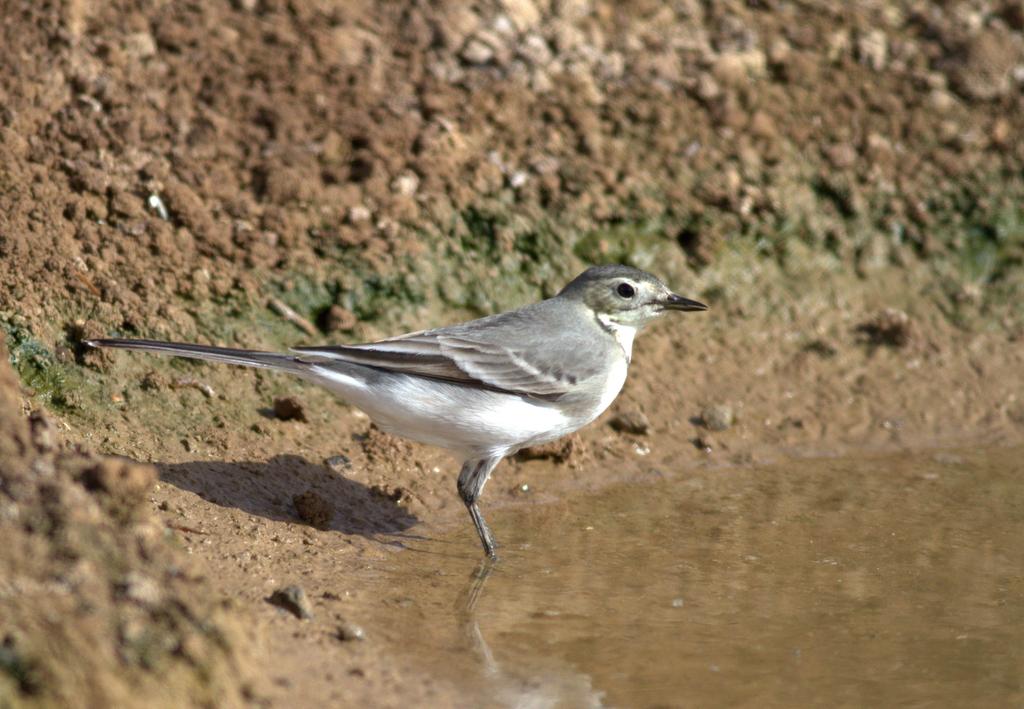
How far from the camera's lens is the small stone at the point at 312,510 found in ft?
21.4

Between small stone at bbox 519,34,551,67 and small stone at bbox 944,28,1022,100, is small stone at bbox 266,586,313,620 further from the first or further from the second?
small stone at bbox 944,28,1022,100

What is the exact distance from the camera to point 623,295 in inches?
283

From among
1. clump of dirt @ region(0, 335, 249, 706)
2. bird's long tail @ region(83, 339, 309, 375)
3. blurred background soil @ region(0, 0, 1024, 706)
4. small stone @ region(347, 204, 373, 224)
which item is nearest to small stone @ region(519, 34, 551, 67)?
blurred background soil @ region(0, 0, 1024, 706)

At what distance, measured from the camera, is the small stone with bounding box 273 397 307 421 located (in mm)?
7230

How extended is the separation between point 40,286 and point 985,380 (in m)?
6.47

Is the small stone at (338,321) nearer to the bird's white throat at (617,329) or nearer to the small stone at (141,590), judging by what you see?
the bird's white throat at (617,329)

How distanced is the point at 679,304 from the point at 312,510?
8.10 feet

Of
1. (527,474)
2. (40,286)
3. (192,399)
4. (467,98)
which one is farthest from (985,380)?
(40,286)

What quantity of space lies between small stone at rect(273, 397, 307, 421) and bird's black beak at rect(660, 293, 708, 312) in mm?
2278

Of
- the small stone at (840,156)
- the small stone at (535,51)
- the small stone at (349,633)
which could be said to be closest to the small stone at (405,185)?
the small stone at (535,51)

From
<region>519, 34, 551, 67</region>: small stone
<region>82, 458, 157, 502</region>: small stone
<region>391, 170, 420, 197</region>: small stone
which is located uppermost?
<region>519, 34, 551, 67</region>: small stone

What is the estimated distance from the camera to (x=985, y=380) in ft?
28.9

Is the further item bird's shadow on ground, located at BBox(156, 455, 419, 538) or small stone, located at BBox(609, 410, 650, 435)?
small stone, located at BBox(609, 410, 650, 435)

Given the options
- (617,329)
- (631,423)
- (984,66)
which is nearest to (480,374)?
(617,329)
